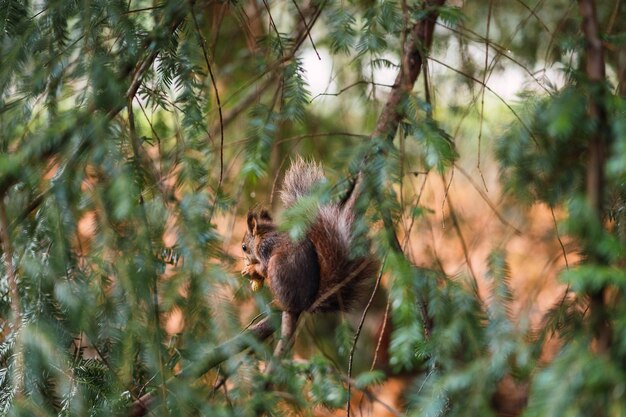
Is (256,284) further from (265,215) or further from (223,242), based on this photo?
(223,242)

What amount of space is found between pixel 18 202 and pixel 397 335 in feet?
2.47

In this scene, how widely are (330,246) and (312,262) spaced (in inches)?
5.2

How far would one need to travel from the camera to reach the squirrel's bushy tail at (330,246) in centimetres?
223

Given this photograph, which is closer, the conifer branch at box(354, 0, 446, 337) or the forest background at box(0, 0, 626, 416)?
the forest background at box(0, 0, 626, 416)

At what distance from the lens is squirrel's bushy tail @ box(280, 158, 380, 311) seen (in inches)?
87.9

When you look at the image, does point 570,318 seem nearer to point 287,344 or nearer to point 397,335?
point 397,335

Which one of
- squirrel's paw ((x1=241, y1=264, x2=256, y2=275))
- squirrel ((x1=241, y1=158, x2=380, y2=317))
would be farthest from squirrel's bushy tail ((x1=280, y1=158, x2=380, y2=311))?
squirrel's paw ((x1=241, y1=264, x2=256, y2=275))

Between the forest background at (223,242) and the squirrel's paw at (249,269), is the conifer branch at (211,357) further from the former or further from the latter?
the squirrel's paw at (249,269)

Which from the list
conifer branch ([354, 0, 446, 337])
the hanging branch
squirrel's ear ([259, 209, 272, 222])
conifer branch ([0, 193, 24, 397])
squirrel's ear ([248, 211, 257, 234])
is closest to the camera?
the hanging branch

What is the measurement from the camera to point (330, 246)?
7.57 feet

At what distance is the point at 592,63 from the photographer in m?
1.02

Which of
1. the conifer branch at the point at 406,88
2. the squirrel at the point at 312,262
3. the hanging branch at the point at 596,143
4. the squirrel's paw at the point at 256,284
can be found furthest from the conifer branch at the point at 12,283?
the squirrel's paw at the point at 256,284

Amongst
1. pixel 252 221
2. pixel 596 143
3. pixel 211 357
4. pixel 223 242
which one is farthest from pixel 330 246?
pixel 596 143

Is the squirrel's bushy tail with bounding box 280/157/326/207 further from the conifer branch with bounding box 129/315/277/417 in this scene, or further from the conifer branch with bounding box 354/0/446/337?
the conifer branch with bounding box 129/315/277/417
